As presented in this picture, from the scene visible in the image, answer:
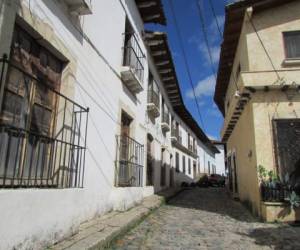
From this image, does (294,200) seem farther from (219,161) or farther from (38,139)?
(219,161)

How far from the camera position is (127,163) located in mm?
8055

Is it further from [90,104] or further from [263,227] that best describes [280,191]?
[90,104]

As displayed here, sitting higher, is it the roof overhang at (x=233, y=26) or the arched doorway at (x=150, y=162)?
the roof overhang at (x=233, y=26)

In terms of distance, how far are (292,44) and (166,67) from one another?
6.57 meters

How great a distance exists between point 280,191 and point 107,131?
173 inches

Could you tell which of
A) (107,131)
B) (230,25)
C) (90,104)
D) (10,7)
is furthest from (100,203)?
(230,25)

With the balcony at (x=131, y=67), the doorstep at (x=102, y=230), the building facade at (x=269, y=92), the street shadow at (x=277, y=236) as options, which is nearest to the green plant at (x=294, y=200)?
the building facade at (x=269, y=92)

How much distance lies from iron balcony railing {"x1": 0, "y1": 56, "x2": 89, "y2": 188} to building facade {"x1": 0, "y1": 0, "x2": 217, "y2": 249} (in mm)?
14

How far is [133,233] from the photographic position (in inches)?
215

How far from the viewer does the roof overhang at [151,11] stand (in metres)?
10.2

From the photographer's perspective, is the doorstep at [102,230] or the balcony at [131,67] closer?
the doorstep at [102,230]

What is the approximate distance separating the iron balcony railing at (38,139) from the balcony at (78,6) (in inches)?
62.9

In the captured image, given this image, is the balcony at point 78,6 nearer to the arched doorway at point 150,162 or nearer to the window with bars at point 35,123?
the window with bars at point 35,123

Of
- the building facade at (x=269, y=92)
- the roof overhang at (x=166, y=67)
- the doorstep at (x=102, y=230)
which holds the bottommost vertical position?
the doorstep at (x=102, y=230)
